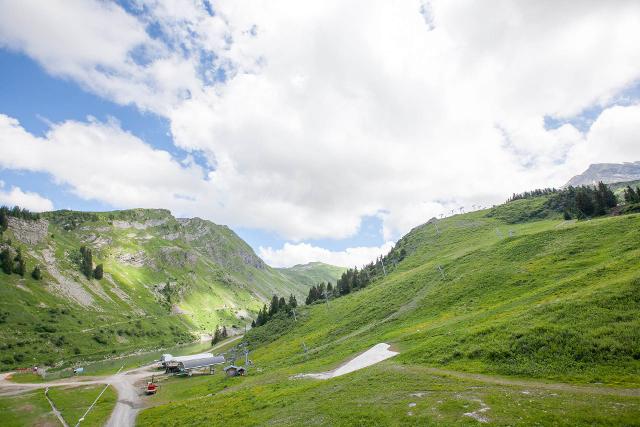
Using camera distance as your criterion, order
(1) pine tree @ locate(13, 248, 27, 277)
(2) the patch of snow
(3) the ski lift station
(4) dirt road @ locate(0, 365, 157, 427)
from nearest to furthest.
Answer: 1. (2) the patch of snow
2. (4) dirt road @ locate(0, 365, 157, 427)
3. (3) the ski lift station
4. (1) pine tree @ locate(13, 248, 27, 277)

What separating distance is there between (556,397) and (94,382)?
99.6 m

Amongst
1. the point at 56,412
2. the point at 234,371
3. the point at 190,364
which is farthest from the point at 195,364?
the point at 56,412

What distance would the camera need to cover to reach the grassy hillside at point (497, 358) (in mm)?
25391

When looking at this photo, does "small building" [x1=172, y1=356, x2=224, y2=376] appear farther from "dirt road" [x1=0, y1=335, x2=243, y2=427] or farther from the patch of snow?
the patch of snow

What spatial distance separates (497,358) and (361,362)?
878 inches

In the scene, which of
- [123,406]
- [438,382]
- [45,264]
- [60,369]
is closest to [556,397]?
[438,382]

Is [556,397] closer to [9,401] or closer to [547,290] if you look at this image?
[547,290]

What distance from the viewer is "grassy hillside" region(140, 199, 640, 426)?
25.4 meters

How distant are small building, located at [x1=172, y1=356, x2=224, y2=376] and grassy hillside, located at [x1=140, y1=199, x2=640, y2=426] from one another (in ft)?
29.7

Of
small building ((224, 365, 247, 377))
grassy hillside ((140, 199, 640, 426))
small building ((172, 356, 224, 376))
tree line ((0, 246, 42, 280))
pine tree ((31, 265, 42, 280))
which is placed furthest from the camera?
pine tree ((31, 265, 42, 280))

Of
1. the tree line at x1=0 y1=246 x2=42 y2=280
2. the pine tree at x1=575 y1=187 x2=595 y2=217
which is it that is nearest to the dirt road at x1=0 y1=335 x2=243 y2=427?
the tree line at x1=0 y1=246 x2=42 y2=280

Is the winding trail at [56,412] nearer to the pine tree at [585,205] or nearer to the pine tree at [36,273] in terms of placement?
the pine tree at [36,273]

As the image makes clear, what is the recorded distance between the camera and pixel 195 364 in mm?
93750

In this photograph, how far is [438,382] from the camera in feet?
111
